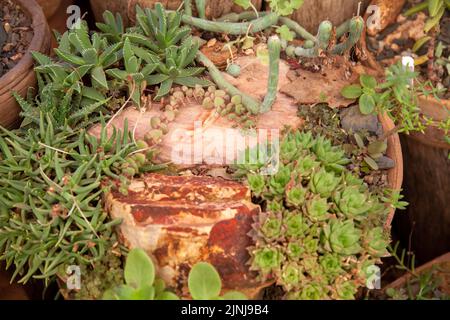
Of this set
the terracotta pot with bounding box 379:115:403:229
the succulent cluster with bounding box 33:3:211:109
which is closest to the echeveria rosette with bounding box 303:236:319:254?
the terracotta pot with bounding box 379:115:403:229

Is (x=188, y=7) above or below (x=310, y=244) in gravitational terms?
above

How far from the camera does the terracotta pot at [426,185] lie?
2320 mm

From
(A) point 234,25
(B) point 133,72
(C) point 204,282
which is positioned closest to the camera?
(C) point 204,282

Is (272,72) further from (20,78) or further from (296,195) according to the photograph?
(20,78)

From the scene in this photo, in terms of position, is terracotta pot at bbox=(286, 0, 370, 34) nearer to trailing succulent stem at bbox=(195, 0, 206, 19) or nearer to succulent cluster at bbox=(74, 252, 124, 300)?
trailing succulent stem at bbox=(195, 0, 206, 19)

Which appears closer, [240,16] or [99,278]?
[99,278]

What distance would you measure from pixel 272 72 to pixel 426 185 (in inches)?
39.7

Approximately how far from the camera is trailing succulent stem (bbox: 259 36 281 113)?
1.86 metres

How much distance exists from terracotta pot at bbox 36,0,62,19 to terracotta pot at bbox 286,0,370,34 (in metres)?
→ 1.03

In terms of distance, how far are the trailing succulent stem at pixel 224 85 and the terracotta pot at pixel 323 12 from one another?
460mm

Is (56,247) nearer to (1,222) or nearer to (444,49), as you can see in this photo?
(1,222)

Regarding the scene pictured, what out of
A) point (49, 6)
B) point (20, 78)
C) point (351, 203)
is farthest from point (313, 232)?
point (49, 6)

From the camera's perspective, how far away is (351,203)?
179cm

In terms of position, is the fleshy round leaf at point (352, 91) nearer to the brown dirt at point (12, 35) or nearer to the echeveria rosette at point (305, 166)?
the echeveria rosette at point (305, 166)
